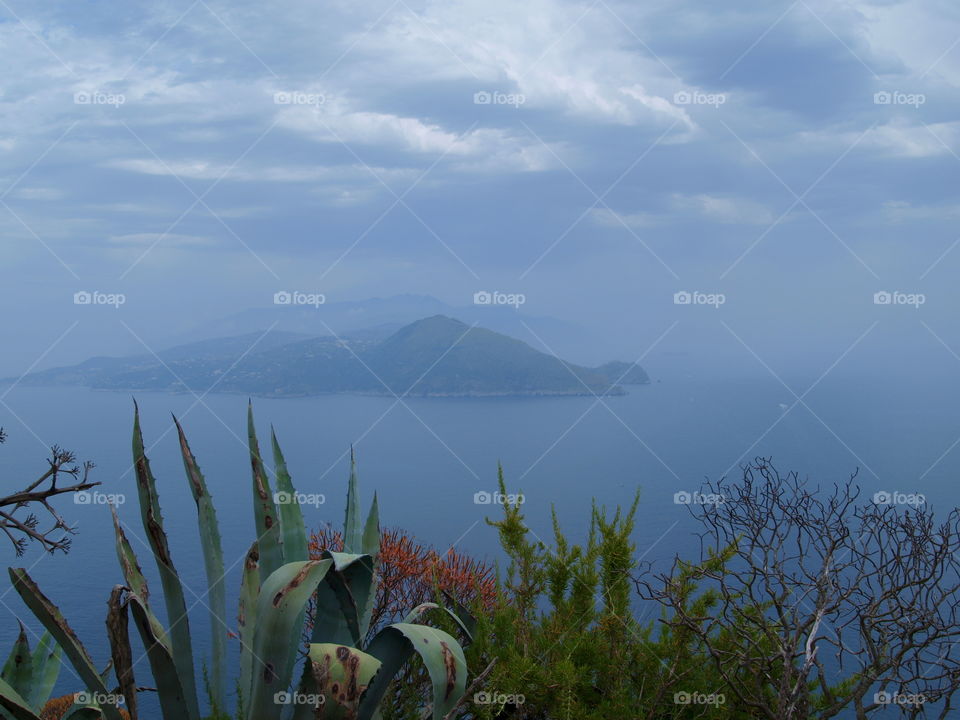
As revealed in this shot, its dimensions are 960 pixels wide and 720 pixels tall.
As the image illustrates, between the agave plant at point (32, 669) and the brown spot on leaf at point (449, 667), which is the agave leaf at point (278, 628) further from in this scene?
the agave plant at point (32, 669)

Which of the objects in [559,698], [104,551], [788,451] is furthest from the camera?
[788,451]

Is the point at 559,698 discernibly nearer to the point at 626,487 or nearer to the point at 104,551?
the point at 104,551

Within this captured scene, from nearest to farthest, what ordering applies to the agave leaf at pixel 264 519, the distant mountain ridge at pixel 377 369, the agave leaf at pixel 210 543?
the agave leaf at pixel 210 543 < the agave leaf at pixel 264 519 < the distant mountain ridge at pixel 377 369

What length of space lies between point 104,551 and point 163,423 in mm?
16545

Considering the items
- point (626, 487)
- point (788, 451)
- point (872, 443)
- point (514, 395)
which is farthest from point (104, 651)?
point (514, 395)

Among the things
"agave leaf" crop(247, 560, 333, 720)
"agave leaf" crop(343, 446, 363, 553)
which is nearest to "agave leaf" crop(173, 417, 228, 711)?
"agave leaf" crop(247, 560, 333, 720)

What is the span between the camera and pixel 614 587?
132 inches

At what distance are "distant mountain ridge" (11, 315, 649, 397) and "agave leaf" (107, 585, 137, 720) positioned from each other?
30.3 metres

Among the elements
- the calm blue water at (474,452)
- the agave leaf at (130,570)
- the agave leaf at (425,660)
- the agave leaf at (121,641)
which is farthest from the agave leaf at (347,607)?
the calm blue water at (474,452)

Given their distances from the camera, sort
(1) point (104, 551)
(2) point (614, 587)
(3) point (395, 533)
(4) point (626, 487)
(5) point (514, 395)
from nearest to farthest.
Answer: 1. (2) point (614, 587)
2. (3) point (395, 533)
3. (1) point (104, 551)
4. (4) point (626, 487)
5. (5) point (514, 395)

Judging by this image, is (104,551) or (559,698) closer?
(559,698)

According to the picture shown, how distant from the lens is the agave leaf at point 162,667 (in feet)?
8.44

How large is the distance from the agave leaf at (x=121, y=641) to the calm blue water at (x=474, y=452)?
5452 mm

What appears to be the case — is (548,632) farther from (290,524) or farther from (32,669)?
A: (32,669)
